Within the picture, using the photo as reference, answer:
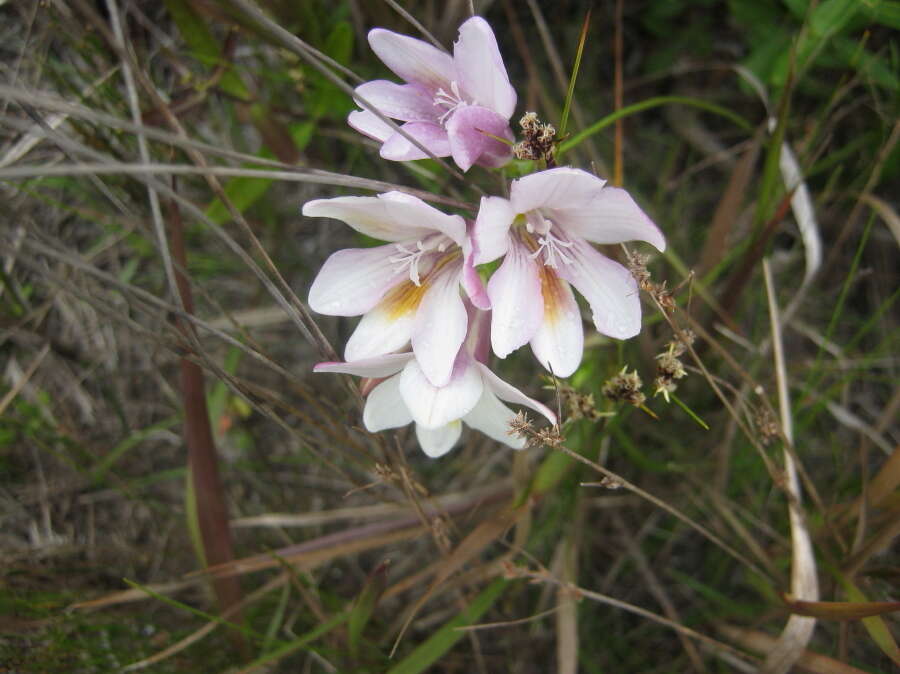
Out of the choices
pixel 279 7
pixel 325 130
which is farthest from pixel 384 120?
pixel 325 130

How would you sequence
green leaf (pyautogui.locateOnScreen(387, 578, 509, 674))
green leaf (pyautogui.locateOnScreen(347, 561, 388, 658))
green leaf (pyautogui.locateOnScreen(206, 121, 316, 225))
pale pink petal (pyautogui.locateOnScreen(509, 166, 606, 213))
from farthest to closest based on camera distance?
green leaf (pyautogui.locateOnScreen(206, 121, 316, 225)) < green leaf (pyautogui.locateOnScreen(387, 578, 509, 674)) < green leaf (pyautogui.locateOnScreen(347, 561, 388, 658)) < pale pink petal (pyautogui.locateOnScreen(509, 166, 606, 213))

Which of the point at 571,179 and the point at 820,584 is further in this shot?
the point at 820,584

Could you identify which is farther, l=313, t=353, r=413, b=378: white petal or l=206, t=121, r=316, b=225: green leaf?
l=206, t=121, r=316, b=225: green leaf

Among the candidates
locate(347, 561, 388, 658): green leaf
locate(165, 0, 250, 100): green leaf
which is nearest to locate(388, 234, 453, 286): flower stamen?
locate(347, 561, 388, 658): green leaf

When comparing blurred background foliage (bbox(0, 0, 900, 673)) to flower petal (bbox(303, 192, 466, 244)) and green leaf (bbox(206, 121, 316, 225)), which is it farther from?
flower petal (bbox(303, 192, 466, 244))

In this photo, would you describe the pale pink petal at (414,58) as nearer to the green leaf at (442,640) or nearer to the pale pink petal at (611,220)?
the pale pink petal at (611,220)

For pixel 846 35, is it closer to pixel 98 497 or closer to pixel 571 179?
pixel 571 179

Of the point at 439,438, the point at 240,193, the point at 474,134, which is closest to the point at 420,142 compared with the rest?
the point at 474,134
